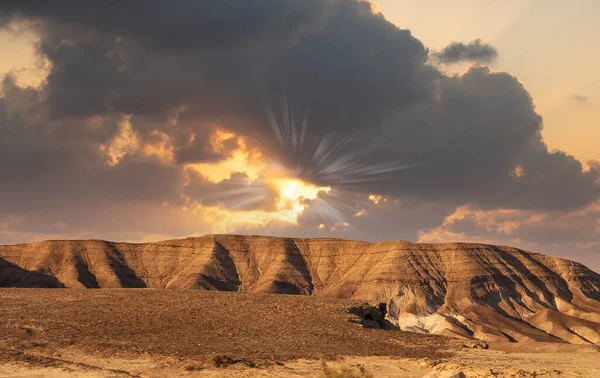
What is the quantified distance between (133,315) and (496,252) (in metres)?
126

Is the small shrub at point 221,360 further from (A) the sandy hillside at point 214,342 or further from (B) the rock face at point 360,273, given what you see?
(B) the rock face at point 360,273

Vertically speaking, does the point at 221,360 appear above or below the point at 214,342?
below

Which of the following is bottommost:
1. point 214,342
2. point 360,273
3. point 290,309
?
point 214,342

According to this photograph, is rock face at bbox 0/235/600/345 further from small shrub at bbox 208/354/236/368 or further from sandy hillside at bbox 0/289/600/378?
small shrub at bbox 208/354/236/368

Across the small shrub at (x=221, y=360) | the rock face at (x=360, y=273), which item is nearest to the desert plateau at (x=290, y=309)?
the small shrub at (x=221, y=360)

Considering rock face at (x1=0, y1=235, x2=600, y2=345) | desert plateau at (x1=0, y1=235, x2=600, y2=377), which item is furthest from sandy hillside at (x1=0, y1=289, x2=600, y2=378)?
rock face at (x1=0, y1=235, x2=600, y2=345)

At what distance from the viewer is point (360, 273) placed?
149m

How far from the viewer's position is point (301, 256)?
520 feet

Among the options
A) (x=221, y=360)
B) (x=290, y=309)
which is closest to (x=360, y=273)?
(x=290, y=309)

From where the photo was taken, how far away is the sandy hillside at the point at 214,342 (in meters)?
32.9

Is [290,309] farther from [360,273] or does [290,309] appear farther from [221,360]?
[360,273]

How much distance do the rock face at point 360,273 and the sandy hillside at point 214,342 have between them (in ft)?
256

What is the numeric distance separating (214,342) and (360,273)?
111 meters

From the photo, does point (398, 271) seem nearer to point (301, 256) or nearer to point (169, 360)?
point (301, 256)
